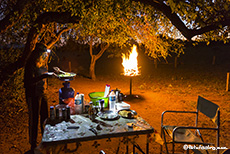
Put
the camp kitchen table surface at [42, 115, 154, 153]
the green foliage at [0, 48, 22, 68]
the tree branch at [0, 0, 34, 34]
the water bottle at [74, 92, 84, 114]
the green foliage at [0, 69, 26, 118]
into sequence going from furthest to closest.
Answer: the green foliage at [0, 48, 22, 68], the green foliage at [0, 69, 26, 118], the tree branch at [0, 0, 34, 34], the water bottle at [74, 92, 84, 114], the camp kitchen table surface at [42, 115, 154, 153]

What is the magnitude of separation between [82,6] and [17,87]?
4.24m

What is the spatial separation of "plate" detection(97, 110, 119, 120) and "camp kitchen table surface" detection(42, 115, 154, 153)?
0.20ft

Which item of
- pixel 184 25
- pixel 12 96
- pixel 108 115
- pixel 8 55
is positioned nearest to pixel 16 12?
pixel 8 55

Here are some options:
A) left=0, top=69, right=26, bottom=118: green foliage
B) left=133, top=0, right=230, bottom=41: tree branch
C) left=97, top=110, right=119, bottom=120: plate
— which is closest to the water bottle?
left=97, top=110, right=119, bottom=120: plate

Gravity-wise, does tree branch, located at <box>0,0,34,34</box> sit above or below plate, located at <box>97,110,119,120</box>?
above

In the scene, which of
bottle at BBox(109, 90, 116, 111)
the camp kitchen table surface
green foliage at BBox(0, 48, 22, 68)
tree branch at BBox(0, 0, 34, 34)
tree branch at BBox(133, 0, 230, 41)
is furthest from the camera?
green foliage at BBox(0, 48, 22, 68)

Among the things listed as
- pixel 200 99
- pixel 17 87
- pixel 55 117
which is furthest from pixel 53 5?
pixel 200 99

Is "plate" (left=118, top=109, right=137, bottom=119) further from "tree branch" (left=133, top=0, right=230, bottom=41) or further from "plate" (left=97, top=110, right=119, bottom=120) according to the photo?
"tree branch" (left=133, top=0, right=230, bottom=41)

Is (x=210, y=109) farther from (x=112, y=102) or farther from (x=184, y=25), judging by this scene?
(x=184, y=25)

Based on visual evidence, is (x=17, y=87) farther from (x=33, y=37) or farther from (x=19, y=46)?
(x=33, y=37)

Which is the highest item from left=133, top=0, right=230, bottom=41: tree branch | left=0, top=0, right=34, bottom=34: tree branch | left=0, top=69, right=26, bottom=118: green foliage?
left=0, top=0, right=34, bottom=34: tree branch

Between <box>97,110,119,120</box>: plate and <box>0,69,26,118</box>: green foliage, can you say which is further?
<box>0,69,26,118</box>: green foliage

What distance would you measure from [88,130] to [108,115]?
0.60 metres

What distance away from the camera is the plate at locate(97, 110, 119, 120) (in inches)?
119
